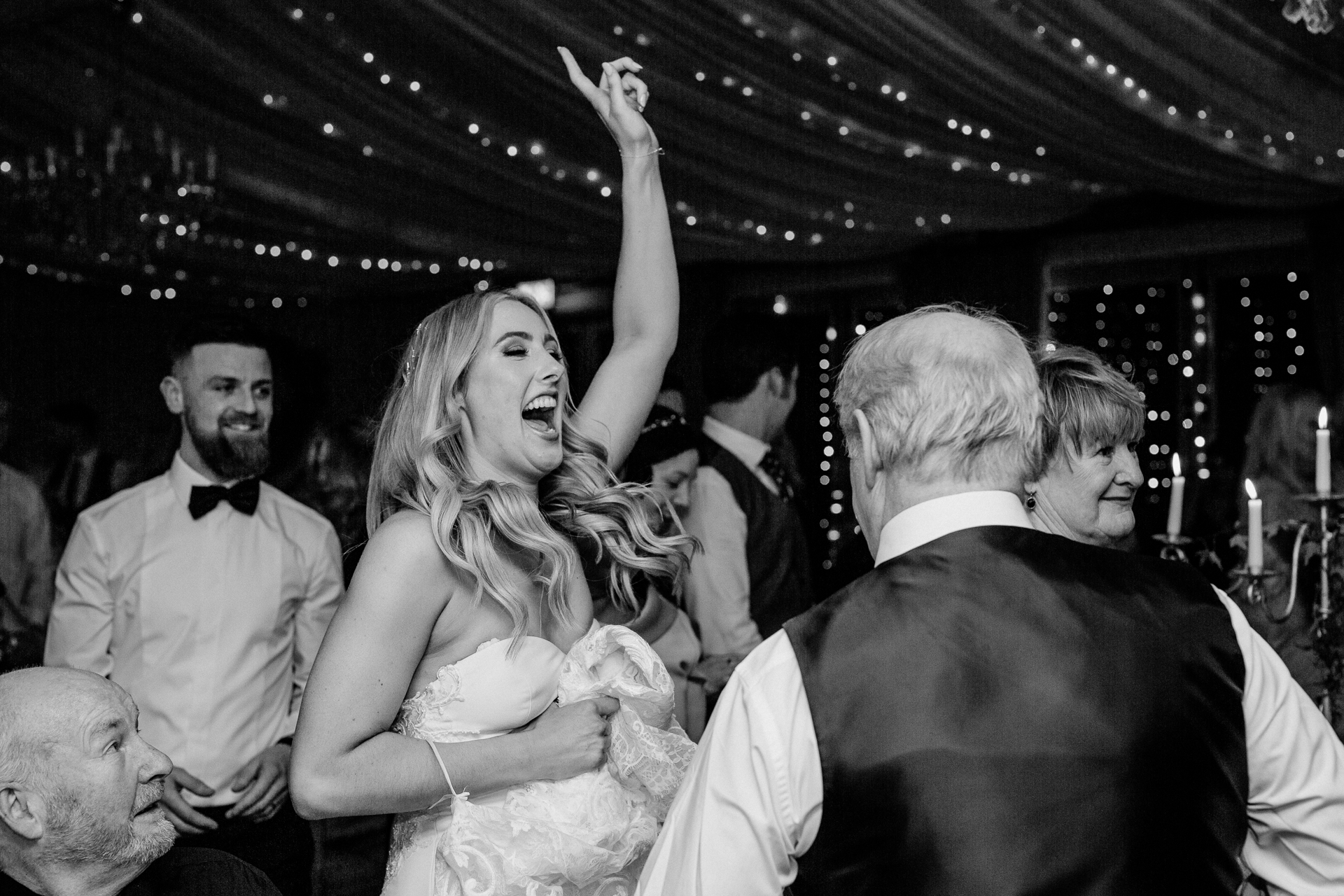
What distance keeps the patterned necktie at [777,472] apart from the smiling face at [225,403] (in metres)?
1.72

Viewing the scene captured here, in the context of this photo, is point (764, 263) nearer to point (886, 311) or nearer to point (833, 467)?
point (886, 311)

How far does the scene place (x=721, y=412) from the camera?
4316mm

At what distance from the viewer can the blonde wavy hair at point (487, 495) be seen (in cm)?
190

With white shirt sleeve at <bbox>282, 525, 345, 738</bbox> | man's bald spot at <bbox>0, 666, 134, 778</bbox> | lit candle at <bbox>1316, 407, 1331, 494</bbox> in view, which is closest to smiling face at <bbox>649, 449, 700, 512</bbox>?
white shirt sleeve at <bbox>282, 525, 345, 738</bbox>

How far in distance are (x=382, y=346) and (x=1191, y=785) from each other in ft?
33.6

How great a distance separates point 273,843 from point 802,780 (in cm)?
191

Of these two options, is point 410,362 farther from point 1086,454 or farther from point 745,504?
point 745,504

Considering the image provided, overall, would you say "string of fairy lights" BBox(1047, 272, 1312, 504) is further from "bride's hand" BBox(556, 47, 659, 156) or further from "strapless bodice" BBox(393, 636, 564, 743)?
"strapless bodice" BBox(393, 636, 564, 743)

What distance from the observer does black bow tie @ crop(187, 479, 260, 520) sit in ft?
10.0

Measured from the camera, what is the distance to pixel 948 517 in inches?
55.4

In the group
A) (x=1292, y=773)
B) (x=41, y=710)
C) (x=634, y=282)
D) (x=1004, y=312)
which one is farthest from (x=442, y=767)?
(x=1004, y=312)

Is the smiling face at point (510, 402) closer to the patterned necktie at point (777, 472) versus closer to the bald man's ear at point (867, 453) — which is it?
the bald man's ear at point (867, 453)

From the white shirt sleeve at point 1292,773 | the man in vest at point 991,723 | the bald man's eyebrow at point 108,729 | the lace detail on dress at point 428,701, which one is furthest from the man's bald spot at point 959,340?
→ the bald man's eyebrow at point 108,729

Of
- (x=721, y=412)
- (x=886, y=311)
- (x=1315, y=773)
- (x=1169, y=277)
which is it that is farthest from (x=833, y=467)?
(x=1315, y=773)
